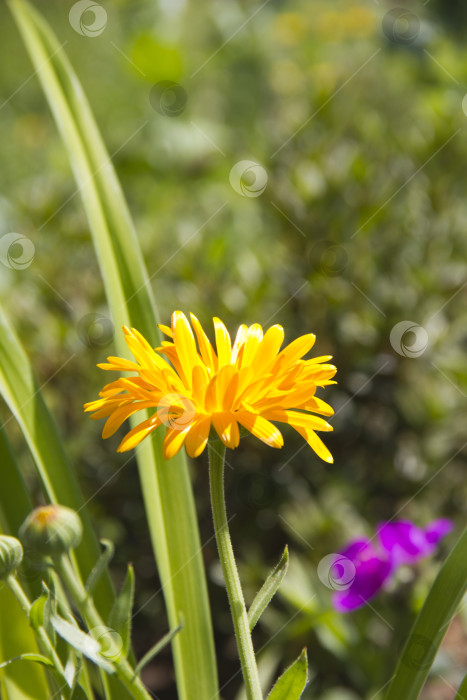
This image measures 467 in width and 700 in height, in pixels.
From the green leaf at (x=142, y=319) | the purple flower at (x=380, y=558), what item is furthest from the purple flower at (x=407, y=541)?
the green leaf at (x=142, y=319)

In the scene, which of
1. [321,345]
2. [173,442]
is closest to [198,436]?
→ [173,442]

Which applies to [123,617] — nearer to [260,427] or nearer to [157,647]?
[157,647]

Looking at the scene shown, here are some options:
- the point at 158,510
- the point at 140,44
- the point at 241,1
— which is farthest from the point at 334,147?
the point at 241,1

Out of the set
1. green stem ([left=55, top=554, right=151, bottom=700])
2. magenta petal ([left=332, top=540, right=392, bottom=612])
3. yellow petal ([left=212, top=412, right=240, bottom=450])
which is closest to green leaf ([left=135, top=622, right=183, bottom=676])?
green stem ([left=55, top=554, right=151, bottom=700])

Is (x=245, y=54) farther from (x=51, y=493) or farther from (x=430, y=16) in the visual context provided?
(x=51, y=493)

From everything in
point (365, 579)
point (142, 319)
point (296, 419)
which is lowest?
point (365, 579)

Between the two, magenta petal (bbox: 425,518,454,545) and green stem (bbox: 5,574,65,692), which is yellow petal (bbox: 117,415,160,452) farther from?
magenta petal (bbox: 425,518,454,545)
